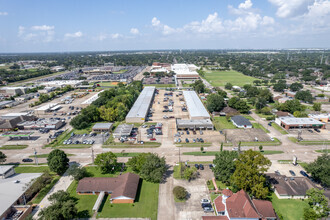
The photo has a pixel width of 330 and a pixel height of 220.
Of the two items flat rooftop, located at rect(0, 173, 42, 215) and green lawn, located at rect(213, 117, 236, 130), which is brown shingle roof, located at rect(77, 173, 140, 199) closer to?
flat rooftop, located at rect(0, 173, 42, 215)

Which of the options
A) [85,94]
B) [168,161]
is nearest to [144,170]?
[168,161]

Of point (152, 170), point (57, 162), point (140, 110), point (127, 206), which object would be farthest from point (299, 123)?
point (57, 162)

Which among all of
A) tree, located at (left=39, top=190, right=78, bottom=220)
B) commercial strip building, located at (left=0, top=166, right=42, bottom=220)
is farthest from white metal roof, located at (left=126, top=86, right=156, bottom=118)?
tree, located at (left=39, top=190, right=78, bottom=220)

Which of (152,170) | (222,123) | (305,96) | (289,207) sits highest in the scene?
(305,96)

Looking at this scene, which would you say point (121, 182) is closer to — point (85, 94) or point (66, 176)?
point (66, 176)

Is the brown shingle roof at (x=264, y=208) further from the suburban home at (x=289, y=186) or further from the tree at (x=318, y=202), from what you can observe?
the tree at (x=318, y=202)

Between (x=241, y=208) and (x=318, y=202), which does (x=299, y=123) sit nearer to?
(x=318, y=202)
